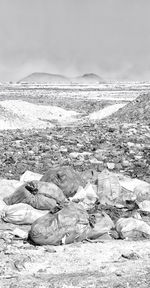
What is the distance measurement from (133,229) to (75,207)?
67 cm

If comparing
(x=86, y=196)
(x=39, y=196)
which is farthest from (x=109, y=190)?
(x=39, y=196)

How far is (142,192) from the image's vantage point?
6.30m

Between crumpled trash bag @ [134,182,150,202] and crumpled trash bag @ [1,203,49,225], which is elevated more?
crumpled trash bag @ [134,182,150,202]

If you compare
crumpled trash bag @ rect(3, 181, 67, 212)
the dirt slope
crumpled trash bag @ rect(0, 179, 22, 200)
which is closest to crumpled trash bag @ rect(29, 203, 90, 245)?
crumpled trash bag @ rect(3, 181, 67, 212)

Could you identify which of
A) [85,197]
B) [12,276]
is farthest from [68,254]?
[85,197]

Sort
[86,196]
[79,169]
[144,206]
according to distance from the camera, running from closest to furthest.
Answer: [144,206]
[86,196]
[79,169]

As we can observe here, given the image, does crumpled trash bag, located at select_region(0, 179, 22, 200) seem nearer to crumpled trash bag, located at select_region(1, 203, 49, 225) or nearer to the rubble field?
crumpled trash bag, located at select_region(1, 203, 49, 225)

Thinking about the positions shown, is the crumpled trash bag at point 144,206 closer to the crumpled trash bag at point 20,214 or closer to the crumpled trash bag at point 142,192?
the crumpled trash bag at point 142,192

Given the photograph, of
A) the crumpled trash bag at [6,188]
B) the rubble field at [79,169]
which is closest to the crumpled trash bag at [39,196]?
the crumpled trash bag at [6,188]

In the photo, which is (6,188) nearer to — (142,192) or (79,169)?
(142,192)

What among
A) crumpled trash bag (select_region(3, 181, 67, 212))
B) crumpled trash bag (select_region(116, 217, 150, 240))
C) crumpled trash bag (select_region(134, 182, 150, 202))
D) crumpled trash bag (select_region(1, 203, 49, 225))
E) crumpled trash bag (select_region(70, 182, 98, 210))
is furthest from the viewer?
crumpled trash bag (select_region(134, 182, 150, 202))

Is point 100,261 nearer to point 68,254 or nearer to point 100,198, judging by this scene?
point 68,254

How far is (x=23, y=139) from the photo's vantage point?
36.2ft

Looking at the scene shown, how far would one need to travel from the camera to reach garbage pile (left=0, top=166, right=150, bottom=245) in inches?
187
